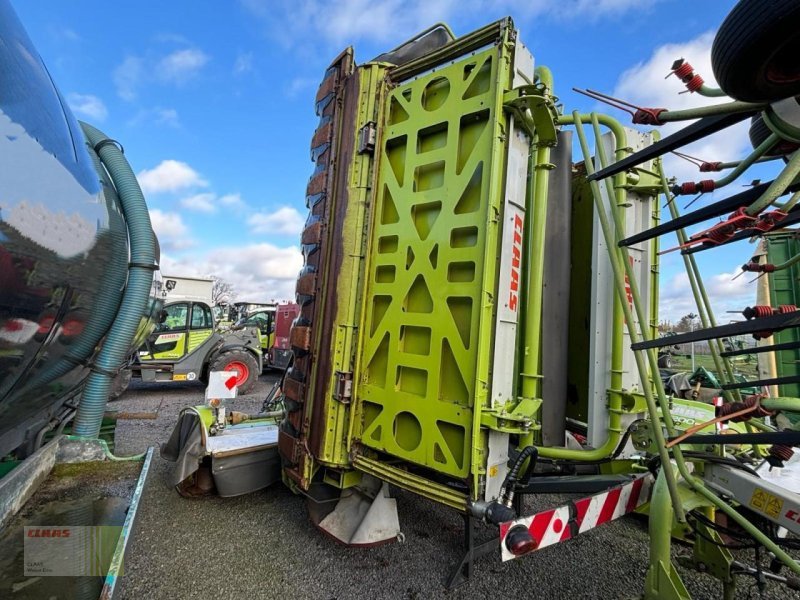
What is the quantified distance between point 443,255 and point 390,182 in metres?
0.68

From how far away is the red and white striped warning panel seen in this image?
1.82 metres

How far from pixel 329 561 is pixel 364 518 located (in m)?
0.42

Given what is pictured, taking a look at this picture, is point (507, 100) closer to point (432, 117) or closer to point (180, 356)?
point (432, 117)

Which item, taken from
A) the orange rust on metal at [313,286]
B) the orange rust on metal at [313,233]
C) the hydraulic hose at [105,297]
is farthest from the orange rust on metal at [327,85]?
the hydraulic hose at [105,297]

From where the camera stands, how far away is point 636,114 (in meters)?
1.42

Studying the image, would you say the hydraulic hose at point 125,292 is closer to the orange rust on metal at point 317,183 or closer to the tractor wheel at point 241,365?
the orange rust on metal at point 317,183

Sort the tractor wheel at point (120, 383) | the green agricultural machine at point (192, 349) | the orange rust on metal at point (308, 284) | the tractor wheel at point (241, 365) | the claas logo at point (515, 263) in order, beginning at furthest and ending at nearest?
the tractor wheel at point (241, 365), the green agricultural machine at point (192, 349), the tractor wheel at point (120, 383), the orange rust on metal at point (308, 284), the claas logo at point (515, 263)

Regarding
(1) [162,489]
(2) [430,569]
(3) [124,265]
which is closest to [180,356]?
(1) [162,489]

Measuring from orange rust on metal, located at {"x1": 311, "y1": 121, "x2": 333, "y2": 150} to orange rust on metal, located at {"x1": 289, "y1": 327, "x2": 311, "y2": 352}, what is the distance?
1375mm

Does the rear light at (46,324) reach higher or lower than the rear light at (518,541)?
higher

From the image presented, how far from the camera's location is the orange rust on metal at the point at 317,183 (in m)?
2.85

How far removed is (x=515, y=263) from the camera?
2.22 meters

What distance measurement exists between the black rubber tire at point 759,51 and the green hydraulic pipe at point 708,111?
7 centimetres

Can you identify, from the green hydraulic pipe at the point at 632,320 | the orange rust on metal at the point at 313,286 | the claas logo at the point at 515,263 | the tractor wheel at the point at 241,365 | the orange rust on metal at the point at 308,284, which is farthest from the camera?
the tractor wheel at the point at 241,365
